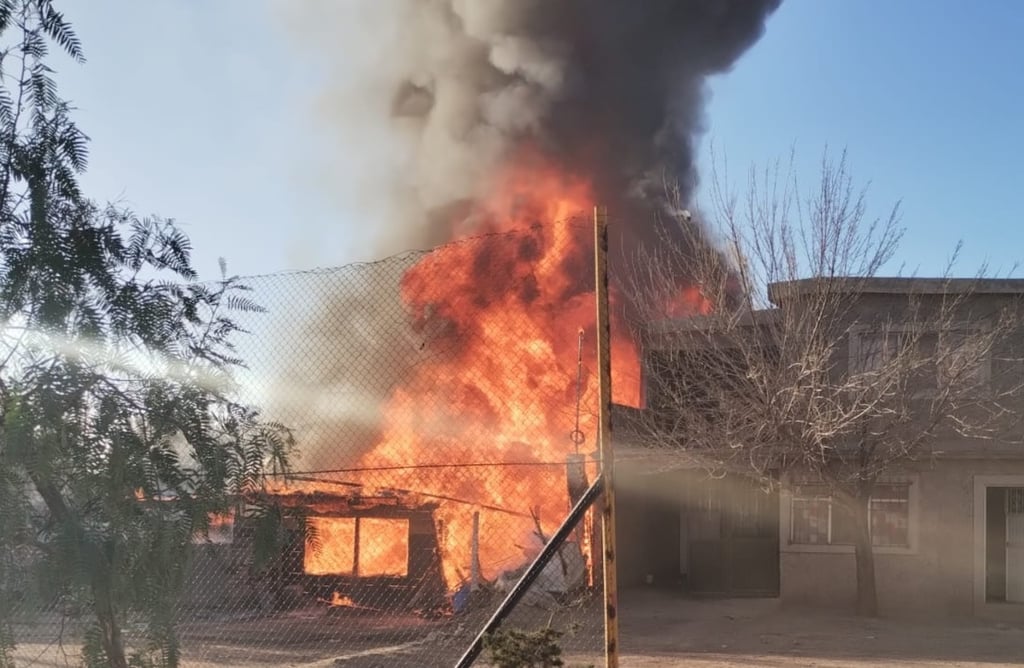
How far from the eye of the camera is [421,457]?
11281 mm

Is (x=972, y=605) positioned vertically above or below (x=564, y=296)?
below

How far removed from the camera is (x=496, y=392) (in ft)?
40.1

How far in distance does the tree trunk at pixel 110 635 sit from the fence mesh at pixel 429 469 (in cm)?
247

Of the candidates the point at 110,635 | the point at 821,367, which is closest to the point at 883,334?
the point at 821,367

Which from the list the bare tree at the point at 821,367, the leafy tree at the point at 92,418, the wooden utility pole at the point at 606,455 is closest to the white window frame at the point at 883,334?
the bare tree at the point at 821,367

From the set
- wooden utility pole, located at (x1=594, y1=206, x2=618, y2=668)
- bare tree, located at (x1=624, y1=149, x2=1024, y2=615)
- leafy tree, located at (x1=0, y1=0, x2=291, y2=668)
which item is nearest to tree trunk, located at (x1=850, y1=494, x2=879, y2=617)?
bare tree, located at (x1=624, y1=149, x2=1024, y2=615)

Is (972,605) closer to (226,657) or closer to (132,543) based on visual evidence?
(226,657)

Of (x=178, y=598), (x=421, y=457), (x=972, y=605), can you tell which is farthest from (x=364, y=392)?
(x=972, y=605)

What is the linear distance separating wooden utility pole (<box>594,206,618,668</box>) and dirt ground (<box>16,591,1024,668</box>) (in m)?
3.44

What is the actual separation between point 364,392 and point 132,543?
20.5 ft

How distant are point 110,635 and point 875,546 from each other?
12884mm

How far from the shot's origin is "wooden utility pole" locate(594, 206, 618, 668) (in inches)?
158

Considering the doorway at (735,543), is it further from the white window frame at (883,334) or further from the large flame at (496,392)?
the white window frame at (883,334)

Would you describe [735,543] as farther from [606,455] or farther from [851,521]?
[606,455]
